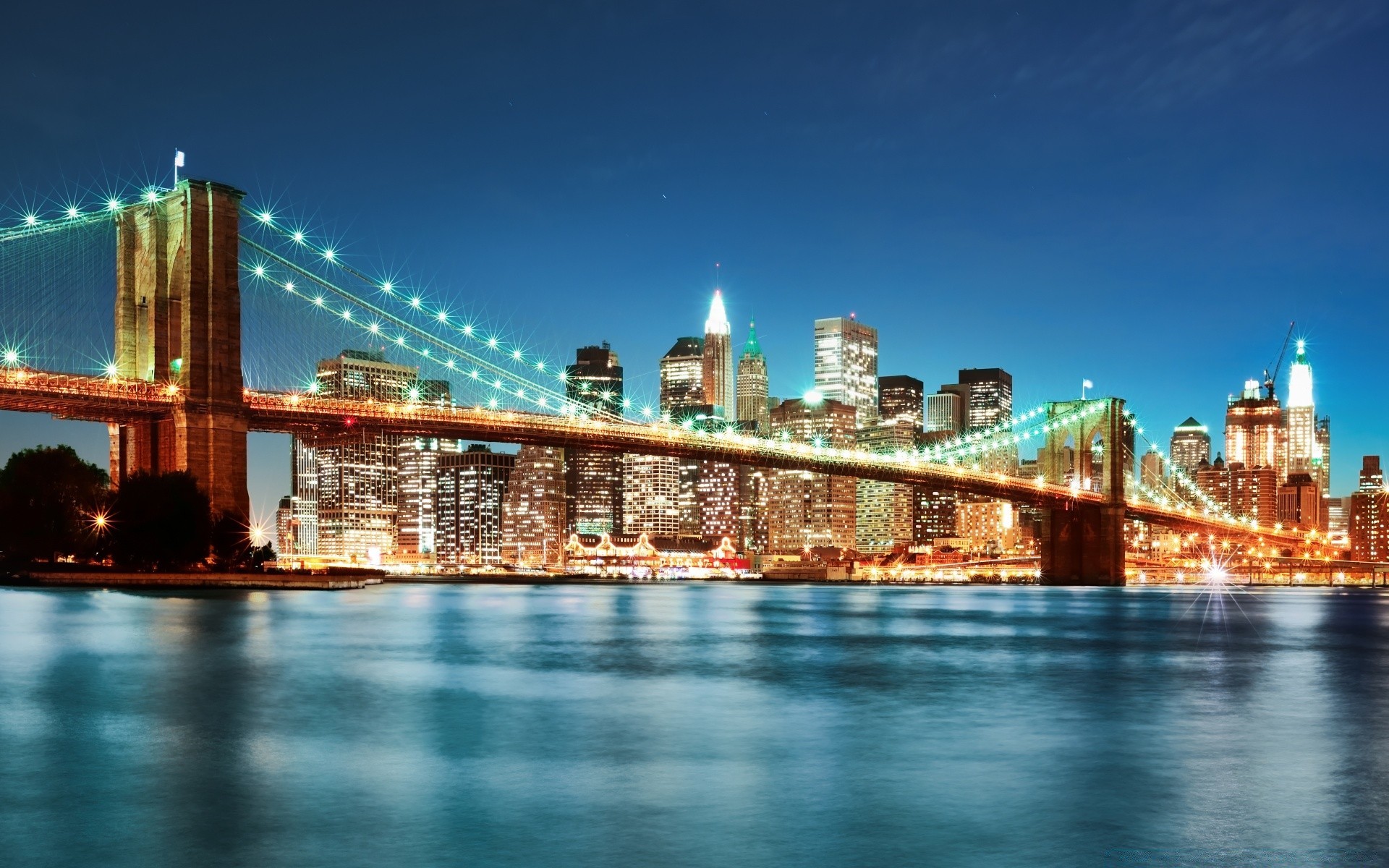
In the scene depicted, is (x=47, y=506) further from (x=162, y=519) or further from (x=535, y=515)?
(x=535, y=515)

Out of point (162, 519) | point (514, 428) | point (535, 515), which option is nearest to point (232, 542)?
point (162, 519)

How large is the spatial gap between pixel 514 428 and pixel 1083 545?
38429mm

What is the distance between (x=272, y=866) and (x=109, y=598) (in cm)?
3444

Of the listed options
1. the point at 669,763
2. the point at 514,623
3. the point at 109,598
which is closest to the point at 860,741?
the point at 669,763

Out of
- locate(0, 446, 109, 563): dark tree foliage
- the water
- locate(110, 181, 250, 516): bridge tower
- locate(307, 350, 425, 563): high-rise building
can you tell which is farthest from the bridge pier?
locate(307, 350, 425, 563): high-rise building

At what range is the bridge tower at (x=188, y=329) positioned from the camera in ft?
145

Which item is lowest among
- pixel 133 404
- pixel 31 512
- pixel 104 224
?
pixel 31 512

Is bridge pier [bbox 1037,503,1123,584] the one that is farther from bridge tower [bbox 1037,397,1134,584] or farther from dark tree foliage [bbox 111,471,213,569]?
dark tree foliage [bbox 111,471,213,569]

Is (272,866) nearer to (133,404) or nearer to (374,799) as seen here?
(374,799)

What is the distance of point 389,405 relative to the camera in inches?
2037

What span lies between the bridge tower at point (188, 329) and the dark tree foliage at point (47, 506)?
2799mm

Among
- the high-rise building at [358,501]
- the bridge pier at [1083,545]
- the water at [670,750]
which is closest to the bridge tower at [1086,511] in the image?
the bridge pier at [1083,545]

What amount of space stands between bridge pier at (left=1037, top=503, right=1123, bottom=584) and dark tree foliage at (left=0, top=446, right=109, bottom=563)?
50.5m

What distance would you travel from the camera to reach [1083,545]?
7700 centimetres
